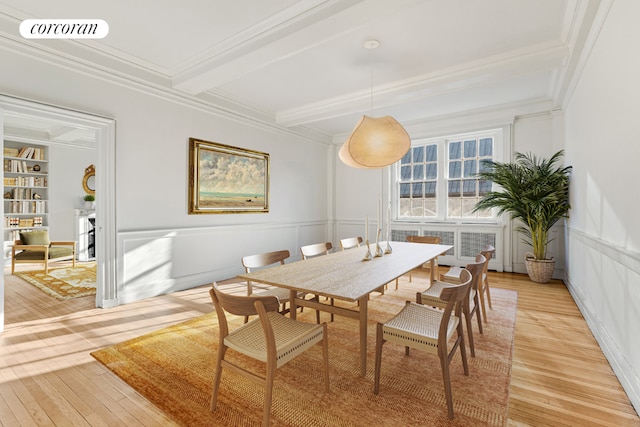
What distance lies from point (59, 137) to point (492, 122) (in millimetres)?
8715

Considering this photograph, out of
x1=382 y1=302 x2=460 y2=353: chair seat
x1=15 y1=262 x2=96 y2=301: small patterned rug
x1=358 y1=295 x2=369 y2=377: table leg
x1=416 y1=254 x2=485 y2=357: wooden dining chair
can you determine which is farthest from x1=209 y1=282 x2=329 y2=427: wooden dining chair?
x1=15 y1=262 x2=96 y2=301: small patterned rug

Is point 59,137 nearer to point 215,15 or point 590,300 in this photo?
point 215,15

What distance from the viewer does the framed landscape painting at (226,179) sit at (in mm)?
4375

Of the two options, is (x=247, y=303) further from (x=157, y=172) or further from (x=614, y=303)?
(x=157, y=172)

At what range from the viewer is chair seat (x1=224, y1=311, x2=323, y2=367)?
161 centimetres

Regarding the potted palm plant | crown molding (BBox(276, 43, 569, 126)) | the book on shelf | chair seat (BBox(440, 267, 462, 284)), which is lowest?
chair seat (BBox(440, 267, 462, 284))

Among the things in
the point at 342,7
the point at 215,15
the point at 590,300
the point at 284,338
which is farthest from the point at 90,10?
the point at 590,300

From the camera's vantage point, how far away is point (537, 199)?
14.1 ft

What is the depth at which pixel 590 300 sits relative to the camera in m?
2.97

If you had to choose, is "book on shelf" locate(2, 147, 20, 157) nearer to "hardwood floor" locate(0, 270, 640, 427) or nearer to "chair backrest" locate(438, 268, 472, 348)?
"hardwood floor" locate(0, 270, 640, 427)

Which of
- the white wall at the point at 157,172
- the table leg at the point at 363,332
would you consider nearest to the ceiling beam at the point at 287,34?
the white wall at the point at 157,172

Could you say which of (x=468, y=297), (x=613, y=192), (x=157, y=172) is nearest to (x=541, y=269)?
(x=613, y=192)

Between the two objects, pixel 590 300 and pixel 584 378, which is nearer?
pixel 584 378

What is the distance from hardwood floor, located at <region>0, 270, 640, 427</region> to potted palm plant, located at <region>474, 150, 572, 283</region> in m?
0.93
